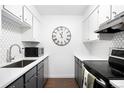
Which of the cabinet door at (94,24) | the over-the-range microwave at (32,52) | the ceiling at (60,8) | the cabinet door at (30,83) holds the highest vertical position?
the ceiling at (60,8)

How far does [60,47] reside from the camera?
455 centimetres

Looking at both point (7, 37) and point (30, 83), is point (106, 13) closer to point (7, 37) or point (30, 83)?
point (30, 83)

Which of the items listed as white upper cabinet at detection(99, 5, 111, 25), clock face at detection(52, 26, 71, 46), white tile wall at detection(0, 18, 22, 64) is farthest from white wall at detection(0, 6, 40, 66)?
clock face at detection(52, 26, 71, 46)

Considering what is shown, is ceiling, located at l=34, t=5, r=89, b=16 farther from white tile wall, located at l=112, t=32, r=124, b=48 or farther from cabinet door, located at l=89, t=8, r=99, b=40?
white tile wall, located at l=112, t=32, r=124, b=48

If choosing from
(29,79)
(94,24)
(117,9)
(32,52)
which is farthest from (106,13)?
(32,52)

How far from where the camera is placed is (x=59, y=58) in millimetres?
4566

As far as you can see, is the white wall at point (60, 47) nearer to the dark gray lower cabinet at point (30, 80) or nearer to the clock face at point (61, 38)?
the clock face at point (61, 38)

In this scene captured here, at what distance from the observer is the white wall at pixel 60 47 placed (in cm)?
454

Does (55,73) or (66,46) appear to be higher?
(66,46)

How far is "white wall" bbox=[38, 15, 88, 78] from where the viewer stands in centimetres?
454

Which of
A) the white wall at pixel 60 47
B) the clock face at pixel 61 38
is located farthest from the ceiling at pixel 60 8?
the clock face at pixel 61 38

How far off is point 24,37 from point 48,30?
143cm
